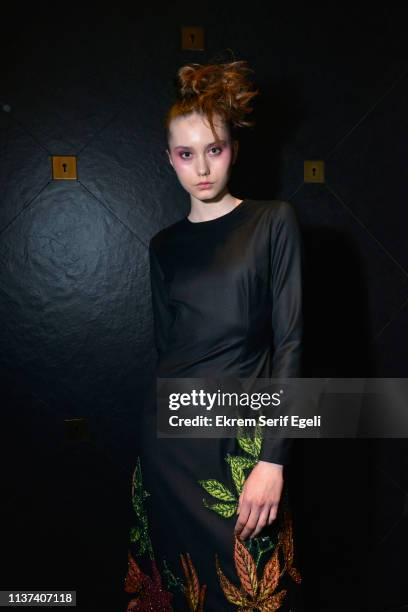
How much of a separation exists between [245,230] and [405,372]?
1.07 meters

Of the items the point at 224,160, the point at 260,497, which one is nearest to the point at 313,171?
the point at 224,160

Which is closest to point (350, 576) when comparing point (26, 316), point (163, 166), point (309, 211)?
point (309, 211)

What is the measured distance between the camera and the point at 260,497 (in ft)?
3.62

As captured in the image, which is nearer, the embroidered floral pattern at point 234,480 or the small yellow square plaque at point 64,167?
the embroidered floral pattern at point 234,480

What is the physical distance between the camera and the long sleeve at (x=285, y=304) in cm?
112

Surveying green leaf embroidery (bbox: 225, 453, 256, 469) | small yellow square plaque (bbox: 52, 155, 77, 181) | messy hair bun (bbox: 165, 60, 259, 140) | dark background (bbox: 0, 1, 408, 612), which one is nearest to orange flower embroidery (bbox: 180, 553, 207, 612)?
green leaf embroidery (bbox: 225, 453, 256, 469)

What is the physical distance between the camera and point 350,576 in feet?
6.59

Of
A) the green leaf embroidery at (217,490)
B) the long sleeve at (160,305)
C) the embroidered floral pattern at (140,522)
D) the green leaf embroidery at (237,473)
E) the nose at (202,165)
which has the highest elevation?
the nose at (202,165)

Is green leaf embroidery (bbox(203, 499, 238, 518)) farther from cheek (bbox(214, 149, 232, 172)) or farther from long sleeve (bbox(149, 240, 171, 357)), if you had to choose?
cheek (bbox(214, 149, 232, 172))

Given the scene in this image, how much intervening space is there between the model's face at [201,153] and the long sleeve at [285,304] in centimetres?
17

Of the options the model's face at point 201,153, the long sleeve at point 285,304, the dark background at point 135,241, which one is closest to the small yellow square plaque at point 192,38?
the dark background at point 135,241

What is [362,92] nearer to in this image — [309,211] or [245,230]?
[309,211]

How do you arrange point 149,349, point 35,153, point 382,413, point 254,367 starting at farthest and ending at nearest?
point 382,413 → point 149,349 → point 35,153 → point 254,367

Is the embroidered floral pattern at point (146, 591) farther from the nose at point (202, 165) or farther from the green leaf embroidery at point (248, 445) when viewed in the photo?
the nose at point (202, 165)
